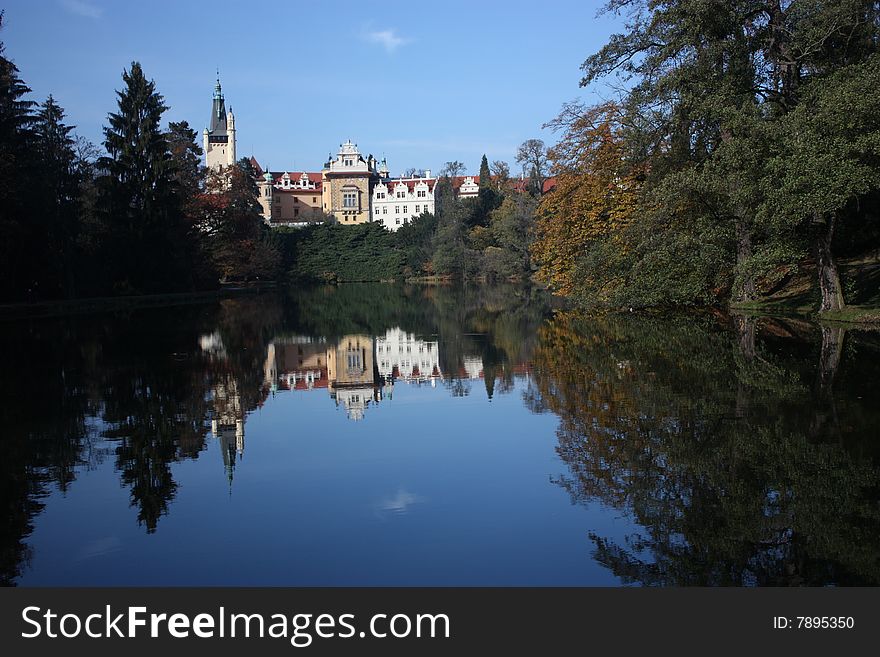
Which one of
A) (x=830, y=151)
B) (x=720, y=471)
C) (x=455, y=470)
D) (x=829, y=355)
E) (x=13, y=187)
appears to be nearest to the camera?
(x=720, y=471)

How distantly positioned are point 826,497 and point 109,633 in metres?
5.41

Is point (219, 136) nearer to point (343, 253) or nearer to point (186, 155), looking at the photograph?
point (343, 253)

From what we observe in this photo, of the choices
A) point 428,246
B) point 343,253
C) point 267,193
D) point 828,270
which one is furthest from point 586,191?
point 267,193

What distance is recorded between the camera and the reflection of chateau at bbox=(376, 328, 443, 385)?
17172 millimetres

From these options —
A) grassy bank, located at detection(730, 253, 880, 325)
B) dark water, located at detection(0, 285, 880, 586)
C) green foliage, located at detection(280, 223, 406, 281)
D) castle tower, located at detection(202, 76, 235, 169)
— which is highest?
castle tower, located at detection(202, 76, 235, 169)

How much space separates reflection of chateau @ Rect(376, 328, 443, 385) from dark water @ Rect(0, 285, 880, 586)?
0.56 ft

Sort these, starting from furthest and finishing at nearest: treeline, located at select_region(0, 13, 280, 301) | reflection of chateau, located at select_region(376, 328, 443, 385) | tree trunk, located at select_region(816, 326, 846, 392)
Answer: treeline, located at select_region(0, 13, 280, 301)
reflection of chateau, located at select_region(376, 328, 443, 385)
tree trunk, located at select_region(816, 326, 846, 392)

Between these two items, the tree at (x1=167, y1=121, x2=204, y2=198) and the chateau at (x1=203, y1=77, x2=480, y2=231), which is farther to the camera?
the chateau at (x1=203, y1=77, x2=480, y2=231)

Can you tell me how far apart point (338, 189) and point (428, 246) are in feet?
130

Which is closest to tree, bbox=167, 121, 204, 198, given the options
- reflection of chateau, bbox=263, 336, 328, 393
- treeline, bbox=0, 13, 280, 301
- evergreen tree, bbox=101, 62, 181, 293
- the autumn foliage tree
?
treeline, bbox=0, 13, 280, 301

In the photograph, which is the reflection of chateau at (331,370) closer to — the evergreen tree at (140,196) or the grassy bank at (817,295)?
the grassy bank at (817,295)

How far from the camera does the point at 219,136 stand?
135 m

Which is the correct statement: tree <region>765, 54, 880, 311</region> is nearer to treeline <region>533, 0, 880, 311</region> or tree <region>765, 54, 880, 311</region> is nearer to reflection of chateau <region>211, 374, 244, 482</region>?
treeline <region>533, 0, 880, 311</region>

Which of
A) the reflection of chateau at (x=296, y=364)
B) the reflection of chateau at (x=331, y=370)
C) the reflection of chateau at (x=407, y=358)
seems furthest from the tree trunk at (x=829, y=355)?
the reflection of chateau at (x=296, y=364)
